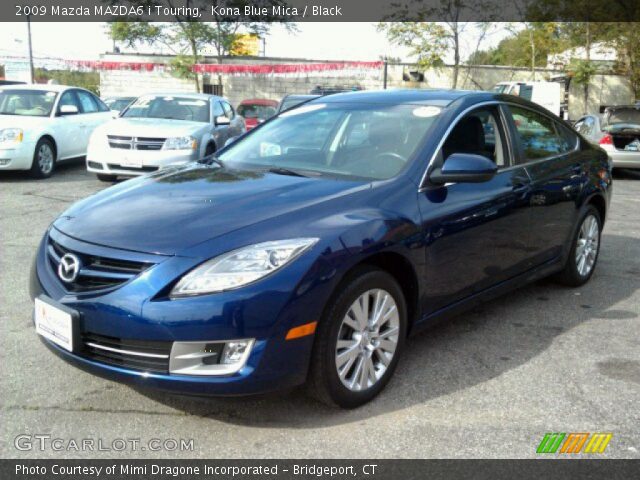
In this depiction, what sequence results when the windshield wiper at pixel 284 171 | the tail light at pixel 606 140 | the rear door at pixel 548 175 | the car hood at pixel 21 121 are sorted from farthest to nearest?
1. the tail light at pixel 606 140
2. the car hood at pixel 21 121
3. the rear door at pixel 548 175
4. the windshield wiper at pixel 284 171

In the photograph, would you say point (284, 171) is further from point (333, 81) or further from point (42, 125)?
point (333, 81)

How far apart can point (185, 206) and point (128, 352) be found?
80 centimetres

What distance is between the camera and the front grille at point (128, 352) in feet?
9.26

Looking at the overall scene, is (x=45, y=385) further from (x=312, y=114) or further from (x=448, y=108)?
(x=448, y=108)

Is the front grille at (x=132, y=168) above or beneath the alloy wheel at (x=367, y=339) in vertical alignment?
above

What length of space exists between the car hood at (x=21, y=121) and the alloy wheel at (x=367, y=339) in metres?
8.98

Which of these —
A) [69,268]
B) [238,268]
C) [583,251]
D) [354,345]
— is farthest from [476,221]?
[69,268]

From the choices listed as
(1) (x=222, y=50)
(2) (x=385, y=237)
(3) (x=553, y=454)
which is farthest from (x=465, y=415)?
(1) (x=222, y=50)

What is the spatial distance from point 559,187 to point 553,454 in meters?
2.41

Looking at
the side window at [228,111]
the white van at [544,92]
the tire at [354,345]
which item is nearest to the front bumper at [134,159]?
the side window at [228,111]

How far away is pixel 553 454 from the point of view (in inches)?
116

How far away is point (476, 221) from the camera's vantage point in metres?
3.93

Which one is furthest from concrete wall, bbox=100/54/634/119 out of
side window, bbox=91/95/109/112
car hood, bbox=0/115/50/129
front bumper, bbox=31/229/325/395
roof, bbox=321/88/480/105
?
front bumper, bbox=31/229/325/395

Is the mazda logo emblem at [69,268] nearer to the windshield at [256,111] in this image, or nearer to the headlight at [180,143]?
the headlight at [180,143]
